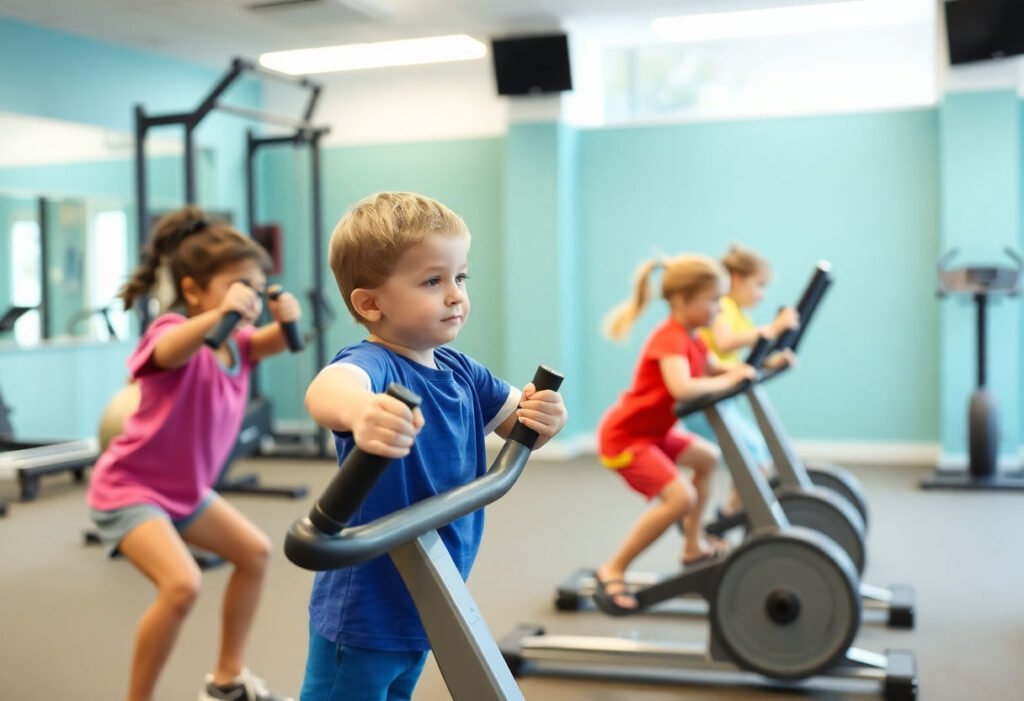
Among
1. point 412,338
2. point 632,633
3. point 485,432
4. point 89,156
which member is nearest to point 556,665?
point 632,633

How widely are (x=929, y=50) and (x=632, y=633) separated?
533 centimetres

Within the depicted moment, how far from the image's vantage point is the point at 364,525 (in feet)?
4.26

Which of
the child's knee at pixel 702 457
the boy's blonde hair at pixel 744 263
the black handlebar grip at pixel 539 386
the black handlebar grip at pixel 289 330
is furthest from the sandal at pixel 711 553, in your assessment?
the black handlebar grip at pixel 539 386

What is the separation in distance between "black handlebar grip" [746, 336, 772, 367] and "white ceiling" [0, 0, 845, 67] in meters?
3.70

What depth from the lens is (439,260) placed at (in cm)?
152

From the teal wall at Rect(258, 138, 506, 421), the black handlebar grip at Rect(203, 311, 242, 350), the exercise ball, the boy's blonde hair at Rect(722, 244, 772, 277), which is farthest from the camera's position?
the teal wall at Rect(258, 138, 506, 421)

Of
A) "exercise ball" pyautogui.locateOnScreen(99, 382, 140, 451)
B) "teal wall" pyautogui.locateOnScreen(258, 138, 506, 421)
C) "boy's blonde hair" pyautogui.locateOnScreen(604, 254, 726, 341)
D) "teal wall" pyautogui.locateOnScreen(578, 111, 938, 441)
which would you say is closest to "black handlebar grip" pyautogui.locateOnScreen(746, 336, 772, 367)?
"boy's blonde hair" pyautogui.locateOnScreen(604, 254, 726, 341)

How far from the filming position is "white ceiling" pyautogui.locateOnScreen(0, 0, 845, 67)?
6254mm

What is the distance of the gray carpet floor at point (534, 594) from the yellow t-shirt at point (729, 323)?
0.89 metres

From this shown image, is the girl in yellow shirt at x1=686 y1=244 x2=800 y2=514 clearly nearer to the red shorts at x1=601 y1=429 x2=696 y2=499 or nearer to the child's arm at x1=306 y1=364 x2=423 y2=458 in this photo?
the red shorts at x1=601 y1=429 x2=696 y2=499

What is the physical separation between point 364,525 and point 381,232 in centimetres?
43

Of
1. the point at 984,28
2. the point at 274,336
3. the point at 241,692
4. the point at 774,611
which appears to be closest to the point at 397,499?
the point at 274,336

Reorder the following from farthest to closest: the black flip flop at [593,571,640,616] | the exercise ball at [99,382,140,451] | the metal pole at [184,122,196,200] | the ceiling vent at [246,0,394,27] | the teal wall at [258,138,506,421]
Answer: the teal wall at [258,138,506,421]
the metal pole at [184,122,196,200]
the ceiling vent at [246,0,394,27]
the exercise ball at [99,382,140,451]
the black flip flop at [593,571,640,616]

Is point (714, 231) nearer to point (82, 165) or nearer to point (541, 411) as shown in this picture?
point (82, 165)
